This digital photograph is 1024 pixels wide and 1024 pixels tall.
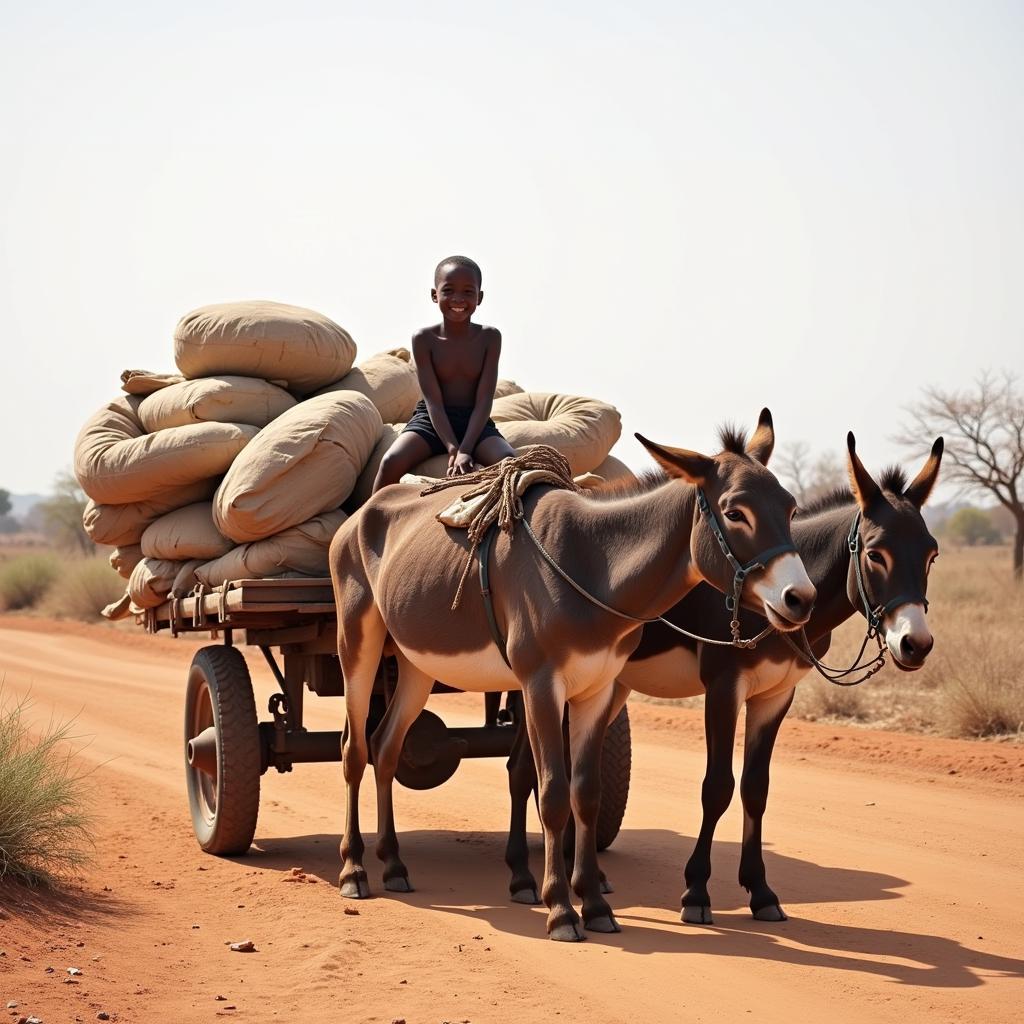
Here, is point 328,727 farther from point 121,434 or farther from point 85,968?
point 85,968

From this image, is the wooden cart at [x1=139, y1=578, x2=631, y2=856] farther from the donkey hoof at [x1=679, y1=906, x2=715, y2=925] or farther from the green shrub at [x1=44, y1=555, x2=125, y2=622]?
the green shrub at [x1=44, y1=555, x2=125, y2=622]

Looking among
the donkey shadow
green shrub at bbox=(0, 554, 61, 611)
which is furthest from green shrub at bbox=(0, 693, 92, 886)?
green shrub at bbox=(0, 554, 61, 611)

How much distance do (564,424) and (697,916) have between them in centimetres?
317

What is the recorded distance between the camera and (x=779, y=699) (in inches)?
284

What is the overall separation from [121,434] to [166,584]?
1.00 m

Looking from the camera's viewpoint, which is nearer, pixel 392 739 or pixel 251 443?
pixel 392 739

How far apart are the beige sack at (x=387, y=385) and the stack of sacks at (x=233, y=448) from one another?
1 cm

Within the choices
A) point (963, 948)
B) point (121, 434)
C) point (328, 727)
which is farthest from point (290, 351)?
point (328, 727)

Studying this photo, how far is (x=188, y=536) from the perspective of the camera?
28.0 feet

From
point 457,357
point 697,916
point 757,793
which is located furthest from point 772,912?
point 457,357

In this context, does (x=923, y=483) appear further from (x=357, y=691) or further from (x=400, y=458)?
(x=357, y=691)

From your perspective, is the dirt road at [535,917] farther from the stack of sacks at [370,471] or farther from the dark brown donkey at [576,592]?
the stack of sacks at [370,471]

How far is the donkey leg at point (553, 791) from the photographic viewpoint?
639cm

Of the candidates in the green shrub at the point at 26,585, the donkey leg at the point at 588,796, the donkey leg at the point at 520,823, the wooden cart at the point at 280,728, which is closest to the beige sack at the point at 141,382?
the wooden cart at the point at 280,728
